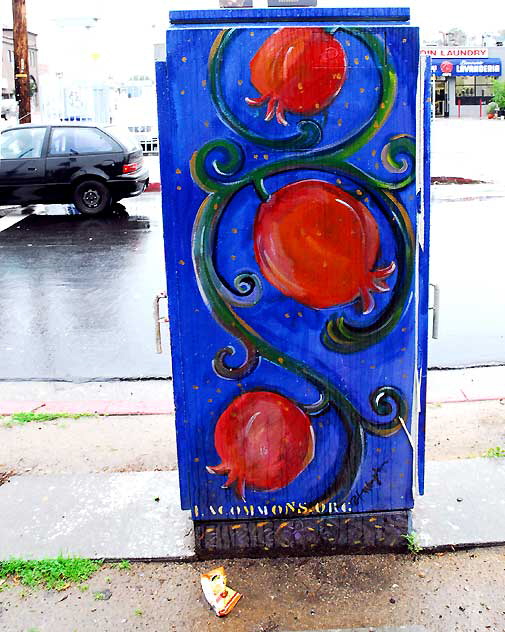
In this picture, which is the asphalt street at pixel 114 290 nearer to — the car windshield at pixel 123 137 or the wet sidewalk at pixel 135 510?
the car windshield at pixel 123 137

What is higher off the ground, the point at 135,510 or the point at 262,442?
the point at 262,442

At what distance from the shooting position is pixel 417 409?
334 centimetres

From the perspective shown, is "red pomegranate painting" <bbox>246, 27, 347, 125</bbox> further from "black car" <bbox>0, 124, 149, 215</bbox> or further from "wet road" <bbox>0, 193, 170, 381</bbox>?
"black car" <bbox>0, 124, 149, 215</bbox>

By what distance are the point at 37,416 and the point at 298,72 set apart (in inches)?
131

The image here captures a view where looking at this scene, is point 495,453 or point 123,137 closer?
point 495,453

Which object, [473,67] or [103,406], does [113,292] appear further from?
[473,67]

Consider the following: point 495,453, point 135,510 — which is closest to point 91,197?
point 135,510

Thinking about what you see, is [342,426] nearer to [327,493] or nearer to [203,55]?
[327,493]

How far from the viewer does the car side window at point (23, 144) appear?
13.6 meters

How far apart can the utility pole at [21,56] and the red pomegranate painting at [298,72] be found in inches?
722

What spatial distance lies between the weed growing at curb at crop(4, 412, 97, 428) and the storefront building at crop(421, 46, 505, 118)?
71320 millimetres

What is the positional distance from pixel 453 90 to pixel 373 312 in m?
74.4

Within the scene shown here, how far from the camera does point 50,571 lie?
3461mm
